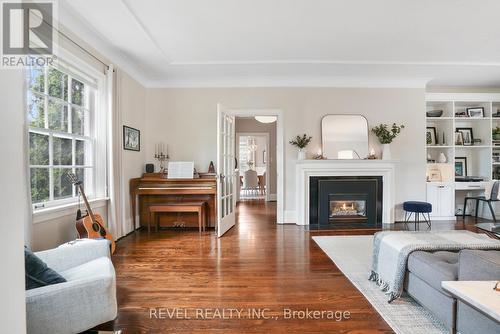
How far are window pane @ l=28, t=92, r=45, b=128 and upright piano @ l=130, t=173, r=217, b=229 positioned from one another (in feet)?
5.99

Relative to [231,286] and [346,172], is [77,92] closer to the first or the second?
[231,286]

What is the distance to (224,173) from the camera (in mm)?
4430

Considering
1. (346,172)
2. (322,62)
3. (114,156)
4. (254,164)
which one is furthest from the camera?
(254,164)

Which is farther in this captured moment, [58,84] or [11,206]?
[58,84]

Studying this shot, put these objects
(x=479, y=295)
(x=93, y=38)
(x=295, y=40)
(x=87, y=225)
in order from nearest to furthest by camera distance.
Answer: (x=479, y=295) → (x=87, y=225) → (x=93, y=38) → (x=295, y=40)

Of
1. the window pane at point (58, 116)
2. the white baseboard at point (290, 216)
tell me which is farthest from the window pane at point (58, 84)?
the white baseboard at point (290, 216)

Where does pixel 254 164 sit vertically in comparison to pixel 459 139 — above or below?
below

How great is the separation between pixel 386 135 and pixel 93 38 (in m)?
4.92

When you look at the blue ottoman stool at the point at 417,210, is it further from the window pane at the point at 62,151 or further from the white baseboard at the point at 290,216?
the window pane at the point at 62,151

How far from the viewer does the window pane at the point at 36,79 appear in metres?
2.54

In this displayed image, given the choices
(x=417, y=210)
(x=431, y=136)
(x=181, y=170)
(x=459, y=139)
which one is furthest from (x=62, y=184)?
(x=459, y=139)

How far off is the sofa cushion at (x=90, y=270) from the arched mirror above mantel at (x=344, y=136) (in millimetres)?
4103

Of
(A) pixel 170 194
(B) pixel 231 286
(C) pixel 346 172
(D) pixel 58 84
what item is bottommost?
(B) pixel 231 286

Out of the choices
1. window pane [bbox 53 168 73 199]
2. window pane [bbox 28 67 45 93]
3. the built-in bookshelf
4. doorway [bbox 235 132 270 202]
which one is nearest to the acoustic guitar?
window pane [bbox 53 168 73 199]
